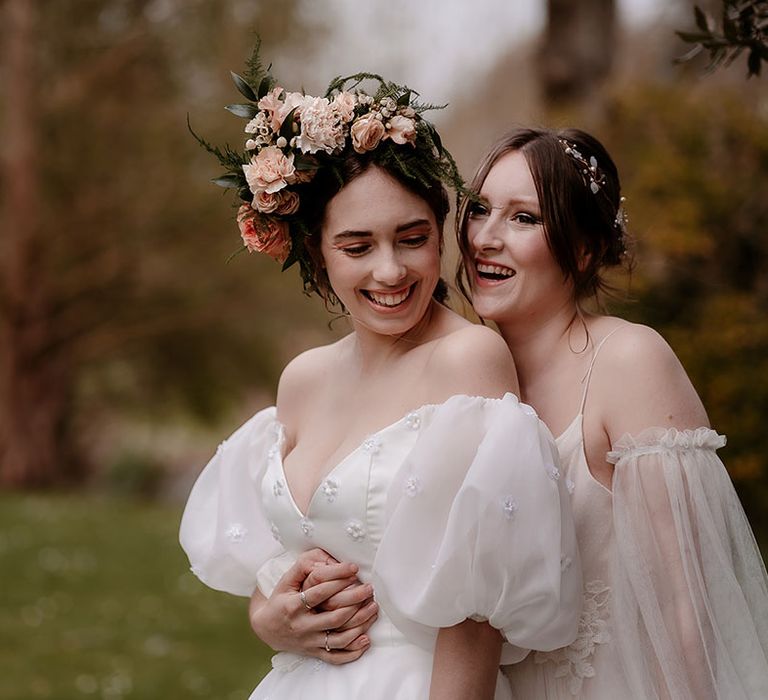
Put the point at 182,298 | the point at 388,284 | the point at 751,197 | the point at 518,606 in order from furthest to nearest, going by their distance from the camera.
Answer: the point at 182,298, the point at 751,197, the point at 388,284, the point at 518,606

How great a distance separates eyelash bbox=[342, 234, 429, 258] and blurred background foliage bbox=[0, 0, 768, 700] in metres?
2.05

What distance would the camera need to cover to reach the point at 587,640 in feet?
8.32

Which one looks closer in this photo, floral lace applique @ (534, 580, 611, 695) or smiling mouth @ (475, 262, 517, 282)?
floral lace applique @ (534, 580, 611, 695)

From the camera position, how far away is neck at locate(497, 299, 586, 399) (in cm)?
279

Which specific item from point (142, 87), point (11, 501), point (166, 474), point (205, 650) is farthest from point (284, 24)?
point (205, 650)

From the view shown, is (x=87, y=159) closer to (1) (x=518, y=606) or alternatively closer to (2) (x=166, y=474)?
(2) (x=166, y=474)

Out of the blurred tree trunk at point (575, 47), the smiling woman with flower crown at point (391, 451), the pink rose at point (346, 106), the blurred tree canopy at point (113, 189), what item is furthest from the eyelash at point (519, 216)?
the blurred tree canopy at point (113, 189)

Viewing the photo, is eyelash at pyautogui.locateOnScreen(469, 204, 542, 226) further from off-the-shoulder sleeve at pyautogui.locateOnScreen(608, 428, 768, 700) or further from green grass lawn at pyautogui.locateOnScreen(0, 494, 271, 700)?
green grass lawn at pyautogui.locateOnScreen(0, 494, 271, 700)

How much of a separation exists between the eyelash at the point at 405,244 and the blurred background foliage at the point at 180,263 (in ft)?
6.73

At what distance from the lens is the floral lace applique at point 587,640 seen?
253cm

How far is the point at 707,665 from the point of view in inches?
94.8

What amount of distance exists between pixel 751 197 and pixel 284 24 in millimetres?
10191

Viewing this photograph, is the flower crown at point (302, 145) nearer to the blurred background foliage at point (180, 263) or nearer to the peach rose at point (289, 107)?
the peach rose at point (289, 107)
